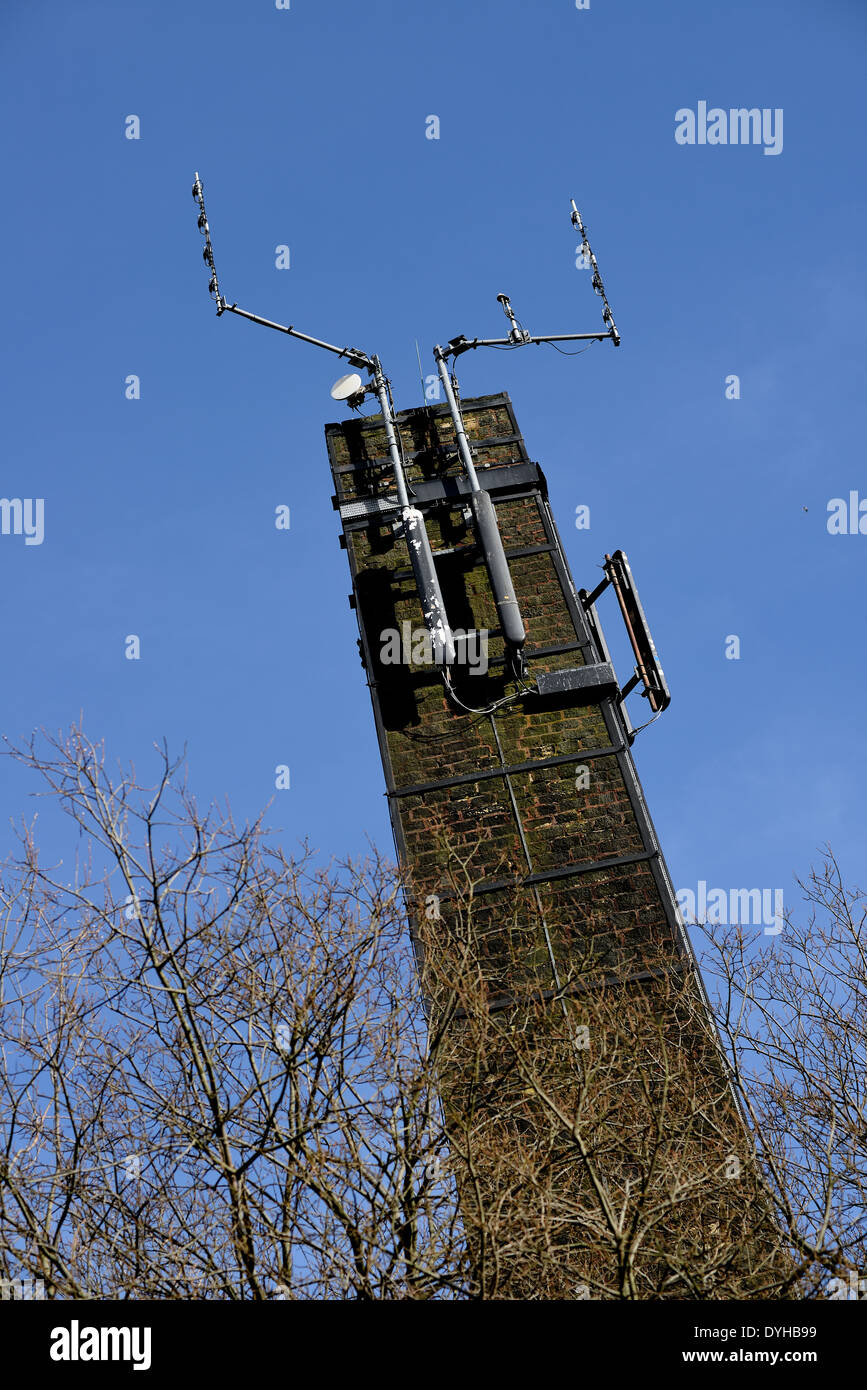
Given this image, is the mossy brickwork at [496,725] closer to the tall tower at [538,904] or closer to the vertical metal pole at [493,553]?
the tall tower at [538,904]

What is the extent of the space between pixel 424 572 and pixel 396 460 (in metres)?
2.38

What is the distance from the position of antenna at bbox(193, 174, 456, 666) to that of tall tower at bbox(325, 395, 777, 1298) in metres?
0.33

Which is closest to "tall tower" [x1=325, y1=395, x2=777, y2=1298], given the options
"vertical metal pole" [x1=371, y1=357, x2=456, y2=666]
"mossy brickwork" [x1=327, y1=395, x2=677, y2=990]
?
"mossy brickwork" [x1=327, y1=395, x2=677, y2=990]

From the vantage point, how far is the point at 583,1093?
9398 mm

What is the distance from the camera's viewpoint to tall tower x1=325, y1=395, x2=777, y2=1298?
9.43m

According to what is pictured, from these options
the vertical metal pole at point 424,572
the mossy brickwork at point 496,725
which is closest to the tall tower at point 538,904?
the mossy brickwork at point 496,725

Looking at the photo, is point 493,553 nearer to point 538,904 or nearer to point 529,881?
point 529,881

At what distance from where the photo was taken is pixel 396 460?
733 inches

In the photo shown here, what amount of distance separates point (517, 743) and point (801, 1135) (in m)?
6.13

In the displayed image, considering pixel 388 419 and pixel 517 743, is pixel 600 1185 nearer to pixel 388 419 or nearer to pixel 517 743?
pixel 517 743

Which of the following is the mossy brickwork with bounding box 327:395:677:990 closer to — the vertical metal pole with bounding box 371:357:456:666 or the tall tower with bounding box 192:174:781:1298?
the tall tower with bounding box 192:174:781:1298
